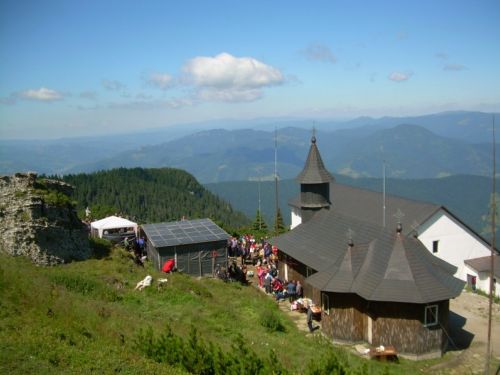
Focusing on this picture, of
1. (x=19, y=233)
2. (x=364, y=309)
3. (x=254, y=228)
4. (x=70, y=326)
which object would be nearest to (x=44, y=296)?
(x=70, y=326)

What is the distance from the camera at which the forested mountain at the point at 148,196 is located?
107m

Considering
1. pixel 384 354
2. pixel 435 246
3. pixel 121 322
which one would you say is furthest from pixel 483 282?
pixel 121 322

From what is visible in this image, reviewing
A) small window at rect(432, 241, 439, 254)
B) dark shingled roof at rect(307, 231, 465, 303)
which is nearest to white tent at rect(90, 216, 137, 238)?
dark shingled roof at rect(307, 231, 465, 303)

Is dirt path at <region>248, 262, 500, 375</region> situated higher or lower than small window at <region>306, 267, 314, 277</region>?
lower

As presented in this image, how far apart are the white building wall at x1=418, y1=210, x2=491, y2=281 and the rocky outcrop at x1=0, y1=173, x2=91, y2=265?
2601 centimetres

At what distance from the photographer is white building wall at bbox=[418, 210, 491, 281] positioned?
116 feet

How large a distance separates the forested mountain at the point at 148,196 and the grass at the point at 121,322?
73145 millimetres

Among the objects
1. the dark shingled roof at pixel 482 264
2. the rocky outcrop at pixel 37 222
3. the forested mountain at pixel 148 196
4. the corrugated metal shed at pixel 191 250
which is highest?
the rocky outcrop at pixel 37 222

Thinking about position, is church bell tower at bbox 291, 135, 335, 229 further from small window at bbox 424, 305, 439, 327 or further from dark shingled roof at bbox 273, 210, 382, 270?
small window at bbox 424, 305, 439, 327

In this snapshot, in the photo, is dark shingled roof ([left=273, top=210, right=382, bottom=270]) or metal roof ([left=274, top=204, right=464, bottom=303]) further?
dark shingled roof ([left=273, top=210, right=382, bottom=270])

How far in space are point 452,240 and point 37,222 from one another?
31.2m

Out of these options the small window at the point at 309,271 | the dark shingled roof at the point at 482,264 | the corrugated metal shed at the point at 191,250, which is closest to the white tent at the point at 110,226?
the corrugated metal shed at the point at 191,250

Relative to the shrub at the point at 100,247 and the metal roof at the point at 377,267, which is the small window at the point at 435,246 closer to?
the metal roof at the point at 377,267

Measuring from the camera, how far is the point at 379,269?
67.7 ft
